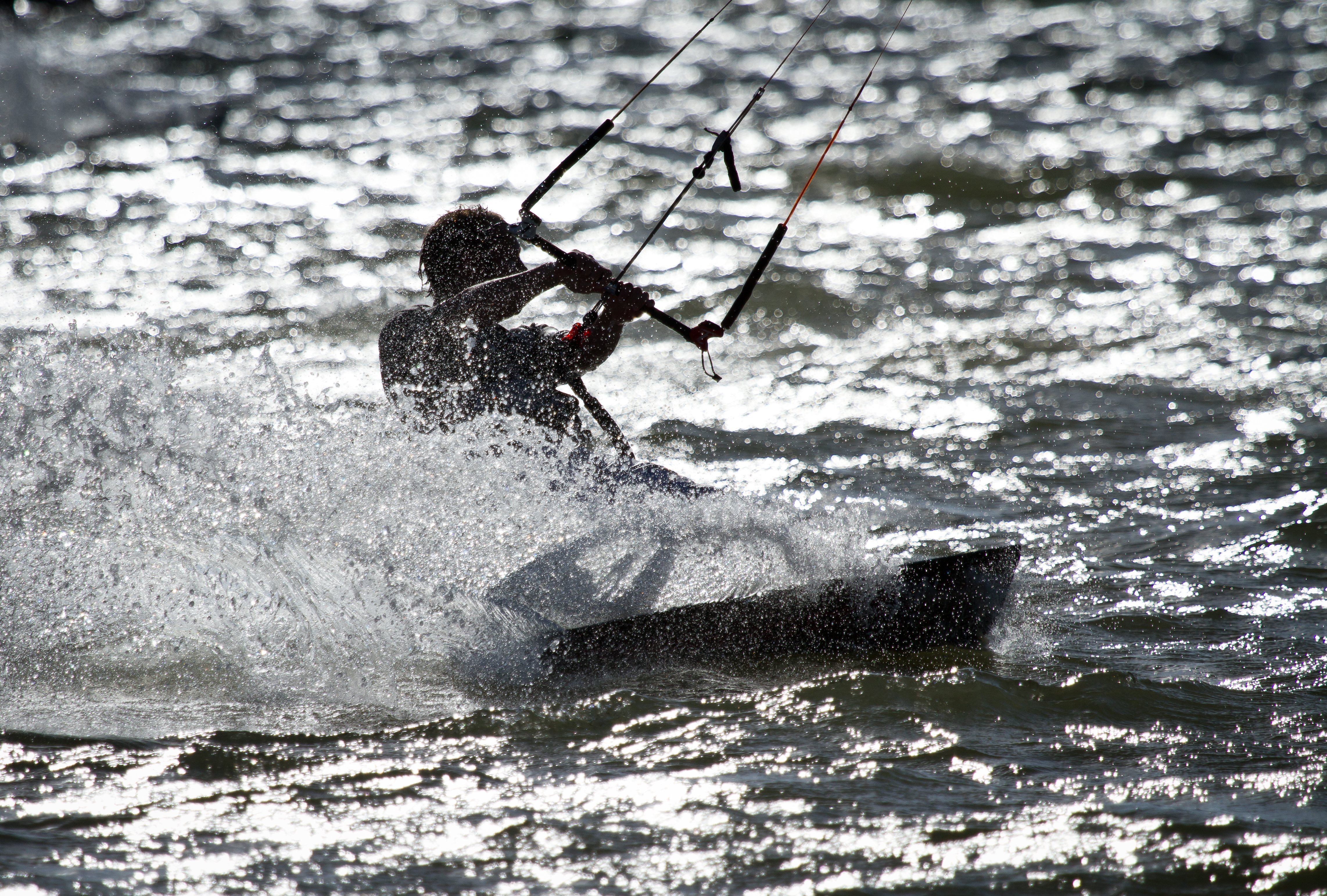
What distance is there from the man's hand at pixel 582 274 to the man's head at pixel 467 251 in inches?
10.3

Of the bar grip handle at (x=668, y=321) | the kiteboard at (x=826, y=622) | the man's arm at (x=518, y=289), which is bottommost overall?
the kiteboard at (x=826, y=622)

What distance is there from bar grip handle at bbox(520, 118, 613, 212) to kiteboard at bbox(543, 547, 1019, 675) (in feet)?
4.83

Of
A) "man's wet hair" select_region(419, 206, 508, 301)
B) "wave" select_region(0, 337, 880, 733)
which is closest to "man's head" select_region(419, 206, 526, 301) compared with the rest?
"man's wet hair" select_region(419, 206, 508, 301)

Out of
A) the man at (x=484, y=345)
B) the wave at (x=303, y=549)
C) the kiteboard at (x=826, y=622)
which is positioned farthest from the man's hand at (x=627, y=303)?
the kiteboard at (x=826, y=622)

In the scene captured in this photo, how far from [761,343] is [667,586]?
4.45 meters

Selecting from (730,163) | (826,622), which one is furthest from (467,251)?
(826,622)

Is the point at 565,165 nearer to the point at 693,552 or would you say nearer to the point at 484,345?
the point at 484,345

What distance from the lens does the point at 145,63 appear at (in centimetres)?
2036

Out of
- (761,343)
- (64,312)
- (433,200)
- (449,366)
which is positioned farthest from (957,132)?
(449,366)

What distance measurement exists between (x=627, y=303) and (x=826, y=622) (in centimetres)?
126

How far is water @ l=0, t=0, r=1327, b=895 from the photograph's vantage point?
301cm

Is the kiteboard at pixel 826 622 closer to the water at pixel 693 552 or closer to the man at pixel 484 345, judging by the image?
the water at pixel 693 552

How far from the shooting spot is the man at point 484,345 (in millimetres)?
4324

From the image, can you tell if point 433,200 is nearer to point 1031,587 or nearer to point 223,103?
point 223,103
